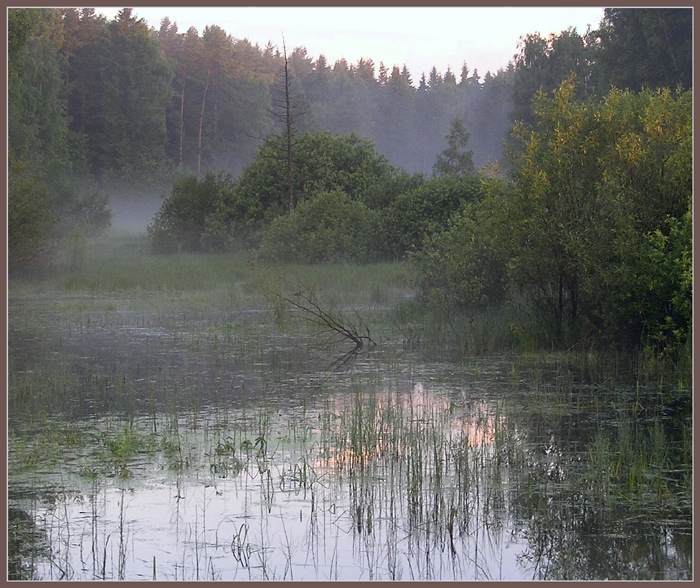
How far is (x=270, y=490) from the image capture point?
755 cm

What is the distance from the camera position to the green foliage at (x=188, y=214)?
38688 millimetres

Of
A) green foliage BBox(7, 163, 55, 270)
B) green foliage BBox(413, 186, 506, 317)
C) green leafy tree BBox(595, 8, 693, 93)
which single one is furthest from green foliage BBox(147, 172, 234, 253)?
green foliage BBox(413, 186, 506, 317)

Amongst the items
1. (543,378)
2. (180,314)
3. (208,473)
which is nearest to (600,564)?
(208,473)

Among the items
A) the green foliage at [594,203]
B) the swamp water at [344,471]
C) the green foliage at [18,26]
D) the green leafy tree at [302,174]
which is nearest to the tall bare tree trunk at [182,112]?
the green leafy tree at [302,174]

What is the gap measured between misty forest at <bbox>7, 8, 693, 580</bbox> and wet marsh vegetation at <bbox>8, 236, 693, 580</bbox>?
0.03 m

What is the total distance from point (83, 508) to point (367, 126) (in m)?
104

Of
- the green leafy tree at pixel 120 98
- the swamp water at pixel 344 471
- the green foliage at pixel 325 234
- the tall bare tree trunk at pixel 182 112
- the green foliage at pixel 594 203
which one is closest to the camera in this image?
the swamp water at pixel 344 471

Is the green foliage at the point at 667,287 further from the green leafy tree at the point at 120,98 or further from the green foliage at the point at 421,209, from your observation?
the green leafy tree at the point at 120,98

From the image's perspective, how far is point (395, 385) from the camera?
11539 millimetres

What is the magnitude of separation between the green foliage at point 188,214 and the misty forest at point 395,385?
6.50m

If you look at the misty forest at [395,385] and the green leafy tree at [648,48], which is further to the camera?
the green leafy tree at [648,48]

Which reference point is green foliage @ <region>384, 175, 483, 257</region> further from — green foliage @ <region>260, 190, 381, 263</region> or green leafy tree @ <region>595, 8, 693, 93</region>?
green leafy tree @ <region>595, 8, 693, 93</region>

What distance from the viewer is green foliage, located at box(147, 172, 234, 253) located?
1523 inches

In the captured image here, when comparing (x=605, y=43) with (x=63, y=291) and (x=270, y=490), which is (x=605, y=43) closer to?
(x=63, y=291)
